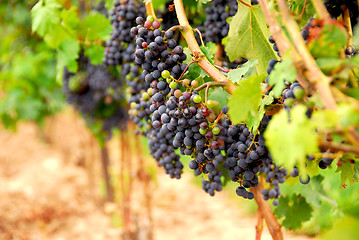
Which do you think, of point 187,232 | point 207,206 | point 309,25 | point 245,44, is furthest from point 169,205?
point 309,25

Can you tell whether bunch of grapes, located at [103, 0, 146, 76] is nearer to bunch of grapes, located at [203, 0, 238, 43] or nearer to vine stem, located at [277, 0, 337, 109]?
bunch of grapes, located at [203, 0, 238, 43]

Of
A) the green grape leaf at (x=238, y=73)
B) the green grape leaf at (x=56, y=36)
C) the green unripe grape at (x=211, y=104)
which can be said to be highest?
the green grape leaf at (x=238, y=73)

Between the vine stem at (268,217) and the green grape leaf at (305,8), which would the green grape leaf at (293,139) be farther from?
the vine stem at (268,217)

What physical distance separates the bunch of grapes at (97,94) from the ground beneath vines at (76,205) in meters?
0.94

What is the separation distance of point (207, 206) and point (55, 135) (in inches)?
174

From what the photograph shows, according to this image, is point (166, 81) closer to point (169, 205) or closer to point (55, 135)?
point (169, 205)

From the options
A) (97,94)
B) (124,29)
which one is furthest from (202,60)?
(97,94)

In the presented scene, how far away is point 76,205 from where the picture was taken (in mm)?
4547

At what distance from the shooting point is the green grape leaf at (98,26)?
5.21 feet

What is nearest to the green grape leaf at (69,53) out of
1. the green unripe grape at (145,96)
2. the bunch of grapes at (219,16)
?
the green unripe grape at (145,96)

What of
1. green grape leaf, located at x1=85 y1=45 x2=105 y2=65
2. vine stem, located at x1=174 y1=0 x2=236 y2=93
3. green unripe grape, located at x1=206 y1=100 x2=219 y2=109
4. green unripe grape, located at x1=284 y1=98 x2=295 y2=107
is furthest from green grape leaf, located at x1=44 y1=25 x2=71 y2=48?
green unripe grape, located at x1=284 y1=98 x2=295 y2=107

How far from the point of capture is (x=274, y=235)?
3.90 feet

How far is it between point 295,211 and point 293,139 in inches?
43.7

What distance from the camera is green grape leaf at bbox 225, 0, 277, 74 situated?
106 centimetres
